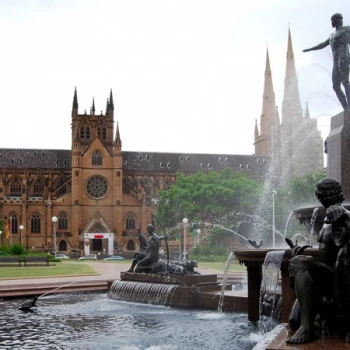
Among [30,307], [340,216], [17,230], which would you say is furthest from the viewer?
[17,230]

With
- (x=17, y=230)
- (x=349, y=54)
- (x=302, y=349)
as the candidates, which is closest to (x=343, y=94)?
(x=349, y=54)

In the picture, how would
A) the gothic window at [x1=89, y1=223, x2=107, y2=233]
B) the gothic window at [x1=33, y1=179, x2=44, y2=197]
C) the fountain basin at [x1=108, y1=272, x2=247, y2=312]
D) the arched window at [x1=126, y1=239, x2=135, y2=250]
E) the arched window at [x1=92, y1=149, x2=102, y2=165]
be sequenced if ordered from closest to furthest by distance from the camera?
the fountain basin at [x1=108, y1=272, x2=247, y2=312] < the gothic window at [x1=89, y1=223, x2=107, y2=233] < the arched window at [x1=126, y1=239, x2=135, y2=250] < the arched window at [x1=92, y1=149, x2=102, y2=165] < the gothic window at [x1=33, y1=179, x2=44, y2=197]

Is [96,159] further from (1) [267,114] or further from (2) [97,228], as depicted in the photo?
(1) [267,114]

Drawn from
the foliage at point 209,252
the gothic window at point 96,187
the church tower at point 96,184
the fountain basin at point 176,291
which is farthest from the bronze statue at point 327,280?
the gothic window at point 96,187

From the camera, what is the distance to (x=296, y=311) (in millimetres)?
6371

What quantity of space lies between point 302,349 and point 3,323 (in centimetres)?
952

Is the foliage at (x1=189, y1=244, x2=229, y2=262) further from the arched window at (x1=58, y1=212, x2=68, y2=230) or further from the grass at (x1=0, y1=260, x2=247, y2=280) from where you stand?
the arched window at (x1=58, y1=212, x2=68, y2=230)

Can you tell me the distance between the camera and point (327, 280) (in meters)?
6.25

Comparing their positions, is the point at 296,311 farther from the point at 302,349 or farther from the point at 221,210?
the point at 221,210

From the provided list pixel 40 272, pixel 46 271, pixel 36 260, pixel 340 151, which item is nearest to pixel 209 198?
pixel 36 260

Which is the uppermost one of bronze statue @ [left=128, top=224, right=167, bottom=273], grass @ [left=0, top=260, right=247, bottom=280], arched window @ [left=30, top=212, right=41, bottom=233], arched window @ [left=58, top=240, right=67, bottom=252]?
arched window @ [left=30, top=212, right=41, bottom=233]

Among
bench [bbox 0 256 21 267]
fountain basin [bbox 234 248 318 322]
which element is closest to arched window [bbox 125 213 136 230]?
bench [bbox 0 256 21 267]

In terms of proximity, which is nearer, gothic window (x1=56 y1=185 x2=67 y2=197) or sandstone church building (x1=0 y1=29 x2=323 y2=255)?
sandstone church building (x1=0 y1=29 x2=323 y2=255)

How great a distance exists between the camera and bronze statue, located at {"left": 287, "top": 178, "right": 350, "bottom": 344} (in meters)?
6.09
